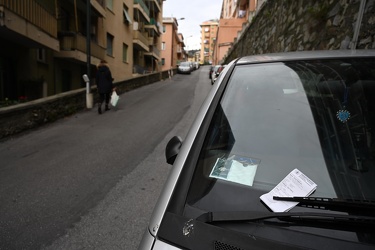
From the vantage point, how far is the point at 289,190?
44.1 inches

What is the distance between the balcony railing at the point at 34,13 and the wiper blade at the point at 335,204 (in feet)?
30.2

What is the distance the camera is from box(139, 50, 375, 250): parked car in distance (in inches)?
36.9

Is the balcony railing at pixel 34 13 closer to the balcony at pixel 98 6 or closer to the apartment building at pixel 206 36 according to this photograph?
the balcony at pixel 98 6

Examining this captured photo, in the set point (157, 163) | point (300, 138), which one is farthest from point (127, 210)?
point (300, 138)

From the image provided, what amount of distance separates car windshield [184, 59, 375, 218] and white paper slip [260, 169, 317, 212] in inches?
1.2

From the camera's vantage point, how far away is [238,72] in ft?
5.97

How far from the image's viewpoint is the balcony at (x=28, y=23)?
24.7 ft

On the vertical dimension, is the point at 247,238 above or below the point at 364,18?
below

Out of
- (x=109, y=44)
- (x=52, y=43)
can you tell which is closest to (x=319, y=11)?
(x=52, y=43)

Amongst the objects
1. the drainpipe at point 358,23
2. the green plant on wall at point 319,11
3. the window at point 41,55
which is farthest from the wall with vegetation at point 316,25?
the window at point 41,55

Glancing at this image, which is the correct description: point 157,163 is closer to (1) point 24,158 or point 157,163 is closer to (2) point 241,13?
(1) point 24,158

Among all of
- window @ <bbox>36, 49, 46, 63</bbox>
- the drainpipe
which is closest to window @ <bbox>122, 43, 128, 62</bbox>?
window @ <bbox>36, 49, 46, 63</bbox>

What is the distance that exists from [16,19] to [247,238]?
9.64 metres

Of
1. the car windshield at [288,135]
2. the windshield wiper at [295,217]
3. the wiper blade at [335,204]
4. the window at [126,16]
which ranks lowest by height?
the windshield wiper at [295,217]
